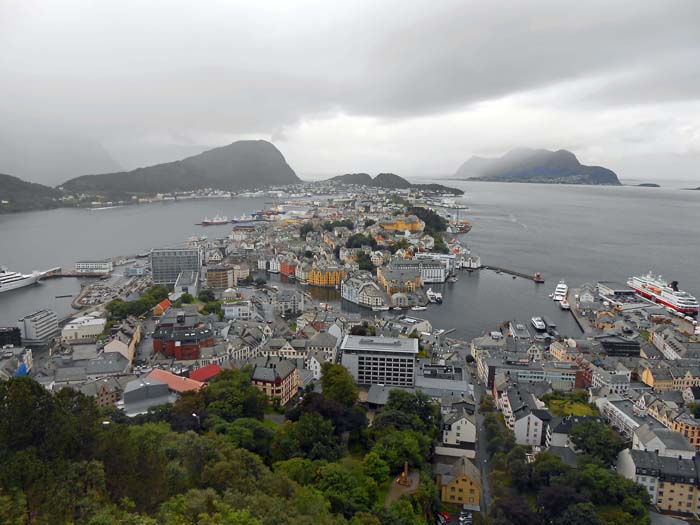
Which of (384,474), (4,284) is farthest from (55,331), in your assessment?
(384,474)

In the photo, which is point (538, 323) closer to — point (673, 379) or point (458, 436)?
point (673, 379)

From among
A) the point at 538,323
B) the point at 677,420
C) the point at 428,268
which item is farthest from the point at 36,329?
the point at 677,420

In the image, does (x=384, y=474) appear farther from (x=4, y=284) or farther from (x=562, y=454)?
(x=4, y=284)

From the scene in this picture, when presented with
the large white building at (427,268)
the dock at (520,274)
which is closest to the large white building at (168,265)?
the large white building at (427,268)

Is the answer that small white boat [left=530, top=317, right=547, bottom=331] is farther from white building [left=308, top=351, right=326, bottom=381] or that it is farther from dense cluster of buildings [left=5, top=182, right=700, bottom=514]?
white building [left=308, top=351, right=326, bottom=381]

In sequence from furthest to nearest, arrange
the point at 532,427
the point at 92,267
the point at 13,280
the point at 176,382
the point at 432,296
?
the point at 92,267, the point at 13,280, the point at 432,296, the point at 176,382, the point at 532,427

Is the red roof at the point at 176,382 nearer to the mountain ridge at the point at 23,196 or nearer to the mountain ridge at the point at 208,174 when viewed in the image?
the mountain ridge at the point at 23,196

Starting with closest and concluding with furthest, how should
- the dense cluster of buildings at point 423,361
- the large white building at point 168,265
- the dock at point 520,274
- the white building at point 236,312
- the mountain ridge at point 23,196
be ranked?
the dense cluster of buildings at point 423,361, the white building at point 236,312, the large white building at point 168,265, the dock at point 520,274, the mountain ridge at point 23,196
